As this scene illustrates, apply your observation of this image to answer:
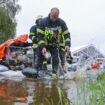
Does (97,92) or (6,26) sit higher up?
(6,26)

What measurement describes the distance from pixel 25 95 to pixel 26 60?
27.3 feet

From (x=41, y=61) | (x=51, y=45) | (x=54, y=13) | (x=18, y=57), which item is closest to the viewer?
(x=54, y=13)

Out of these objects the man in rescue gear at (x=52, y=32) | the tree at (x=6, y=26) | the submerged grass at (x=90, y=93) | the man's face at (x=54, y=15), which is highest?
the tree at (x=6, y=26)

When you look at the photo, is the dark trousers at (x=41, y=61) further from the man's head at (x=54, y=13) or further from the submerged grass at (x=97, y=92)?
the submerged grass at (x=97, y=92)

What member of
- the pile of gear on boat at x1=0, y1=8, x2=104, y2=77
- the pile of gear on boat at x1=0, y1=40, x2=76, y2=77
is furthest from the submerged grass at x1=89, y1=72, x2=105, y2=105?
the pile of gear on boat at x1=0, y1=40, x2=76, y2=77

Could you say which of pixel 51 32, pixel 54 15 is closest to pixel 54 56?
pixel 51 32

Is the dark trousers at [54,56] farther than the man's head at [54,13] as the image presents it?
Yes

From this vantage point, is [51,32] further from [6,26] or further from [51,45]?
[6,26]

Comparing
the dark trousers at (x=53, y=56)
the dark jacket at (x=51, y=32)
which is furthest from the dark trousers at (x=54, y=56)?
the dark jacket at (x=51, y=32)

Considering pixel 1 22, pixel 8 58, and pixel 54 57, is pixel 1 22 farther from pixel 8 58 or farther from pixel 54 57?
pixel 54 57

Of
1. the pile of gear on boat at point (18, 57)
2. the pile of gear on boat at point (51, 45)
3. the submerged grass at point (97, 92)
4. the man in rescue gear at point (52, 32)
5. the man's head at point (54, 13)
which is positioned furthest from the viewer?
the pile of gear on boat at point (18, 57)

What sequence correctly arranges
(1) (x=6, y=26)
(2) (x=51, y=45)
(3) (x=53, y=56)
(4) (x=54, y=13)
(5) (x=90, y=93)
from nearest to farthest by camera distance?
(5) (x=90, y=93), (4) (x=54, y=13), (2) (x=51, y=45), (3) (x=53, y=56), (1) (x=6, y=26)

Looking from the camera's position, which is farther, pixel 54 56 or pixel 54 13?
pixel 54 56

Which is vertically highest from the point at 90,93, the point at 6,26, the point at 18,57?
the point at 6,26
